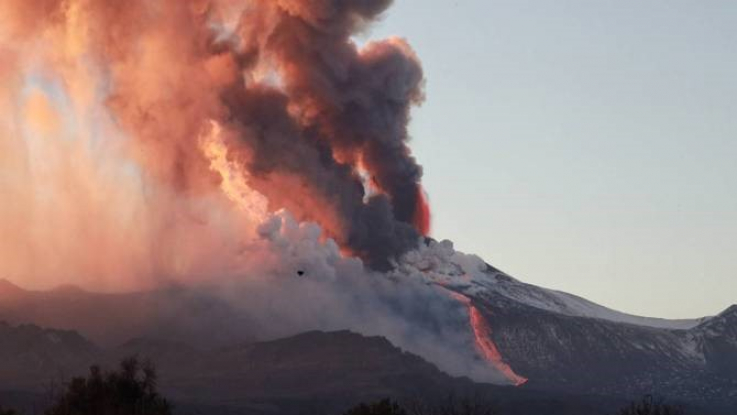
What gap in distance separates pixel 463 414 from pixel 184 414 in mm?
99826

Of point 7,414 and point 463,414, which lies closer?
point 7,414

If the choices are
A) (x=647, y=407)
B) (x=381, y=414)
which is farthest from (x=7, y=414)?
(x=647, y=407)

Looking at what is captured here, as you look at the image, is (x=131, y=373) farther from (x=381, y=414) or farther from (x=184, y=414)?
(x=184, y=414)

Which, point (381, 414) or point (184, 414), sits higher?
point (184, 414)

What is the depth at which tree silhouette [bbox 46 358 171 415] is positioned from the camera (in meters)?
96.6

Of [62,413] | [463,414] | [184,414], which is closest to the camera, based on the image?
[62,413]

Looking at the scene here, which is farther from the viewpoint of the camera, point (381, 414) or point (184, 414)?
point (184, 414)

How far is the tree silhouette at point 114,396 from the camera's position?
96.6 metres

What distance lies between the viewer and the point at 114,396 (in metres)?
98.2

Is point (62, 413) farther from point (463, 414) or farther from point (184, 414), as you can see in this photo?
point (184, 414)

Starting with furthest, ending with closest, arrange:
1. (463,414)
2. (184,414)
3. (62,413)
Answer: (184,414) < (463,414) < (62,413)

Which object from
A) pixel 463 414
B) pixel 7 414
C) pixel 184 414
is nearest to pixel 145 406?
pixel 7 414

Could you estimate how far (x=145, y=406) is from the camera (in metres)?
97.2

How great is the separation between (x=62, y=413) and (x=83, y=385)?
580 cm
